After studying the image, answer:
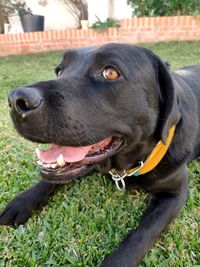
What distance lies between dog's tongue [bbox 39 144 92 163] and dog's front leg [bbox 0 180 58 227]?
44 centimetres

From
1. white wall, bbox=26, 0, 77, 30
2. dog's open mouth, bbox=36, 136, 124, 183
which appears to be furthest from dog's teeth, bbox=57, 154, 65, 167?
white wall, bbox=26, 0, 77, 30

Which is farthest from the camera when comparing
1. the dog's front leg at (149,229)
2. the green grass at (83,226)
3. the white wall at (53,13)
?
the white wall at (53,13)

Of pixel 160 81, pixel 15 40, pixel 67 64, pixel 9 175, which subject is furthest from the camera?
pixel 15 40

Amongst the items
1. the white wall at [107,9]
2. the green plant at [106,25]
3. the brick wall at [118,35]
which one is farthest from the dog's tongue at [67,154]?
the white wall at [107,9]

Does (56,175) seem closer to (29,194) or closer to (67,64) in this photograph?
(29,194)

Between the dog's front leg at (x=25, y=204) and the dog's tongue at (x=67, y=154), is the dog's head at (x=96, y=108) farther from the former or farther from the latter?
the dog's front leg at (x=25, y=204)

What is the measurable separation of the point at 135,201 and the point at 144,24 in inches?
249

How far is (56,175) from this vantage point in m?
1.53

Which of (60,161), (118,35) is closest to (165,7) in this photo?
(118,35)

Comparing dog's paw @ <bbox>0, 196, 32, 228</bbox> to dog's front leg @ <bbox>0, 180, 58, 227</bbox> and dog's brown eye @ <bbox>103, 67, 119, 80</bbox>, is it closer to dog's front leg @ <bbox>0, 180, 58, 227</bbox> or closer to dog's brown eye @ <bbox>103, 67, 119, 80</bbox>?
dog's front leg @ <bbox>0, 180, 58, 227</bbox>

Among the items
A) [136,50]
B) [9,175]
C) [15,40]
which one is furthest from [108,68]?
[15,40]

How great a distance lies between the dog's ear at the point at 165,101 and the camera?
1.67m

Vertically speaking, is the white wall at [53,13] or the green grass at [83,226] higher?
the white wall at [53,13]

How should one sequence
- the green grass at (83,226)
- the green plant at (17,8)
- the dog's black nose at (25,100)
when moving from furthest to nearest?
the green plant at (17,8)
the green grass at (83,226)
the dog's black nose at (25,100)
